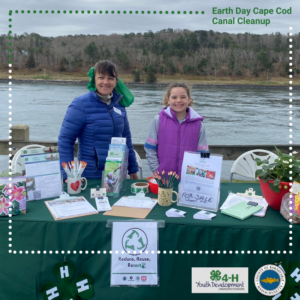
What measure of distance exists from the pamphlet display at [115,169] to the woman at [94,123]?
0.26m

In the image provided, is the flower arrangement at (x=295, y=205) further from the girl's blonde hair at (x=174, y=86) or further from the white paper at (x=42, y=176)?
the white paper at (x=42, y=176)

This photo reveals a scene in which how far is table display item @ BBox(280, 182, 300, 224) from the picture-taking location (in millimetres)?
1400

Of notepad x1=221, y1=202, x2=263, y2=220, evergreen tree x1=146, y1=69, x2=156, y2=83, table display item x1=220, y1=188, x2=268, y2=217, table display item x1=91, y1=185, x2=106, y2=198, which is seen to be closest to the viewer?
notepad x1=221, y1=202, x2=263, y2=220

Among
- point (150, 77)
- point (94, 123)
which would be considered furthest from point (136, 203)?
point (150, 77)

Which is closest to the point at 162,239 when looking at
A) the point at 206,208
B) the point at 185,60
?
the point at 206,208

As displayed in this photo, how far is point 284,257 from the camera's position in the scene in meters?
1.46

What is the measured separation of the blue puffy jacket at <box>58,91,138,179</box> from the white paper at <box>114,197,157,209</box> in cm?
42

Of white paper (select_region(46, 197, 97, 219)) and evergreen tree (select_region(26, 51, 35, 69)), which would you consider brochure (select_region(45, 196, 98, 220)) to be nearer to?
white paper (select_region(46, 197, 97, 219))

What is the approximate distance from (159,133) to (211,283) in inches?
39.5

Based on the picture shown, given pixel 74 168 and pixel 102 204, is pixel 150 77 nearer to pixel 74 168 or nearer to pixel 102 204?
pixel 74 168

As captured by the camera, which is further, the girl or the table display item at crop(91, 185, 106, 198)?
the girl

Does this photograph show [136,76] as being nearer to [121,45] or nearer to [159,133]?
[121,45]

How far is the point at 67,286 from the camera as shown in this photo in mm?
→ 1479

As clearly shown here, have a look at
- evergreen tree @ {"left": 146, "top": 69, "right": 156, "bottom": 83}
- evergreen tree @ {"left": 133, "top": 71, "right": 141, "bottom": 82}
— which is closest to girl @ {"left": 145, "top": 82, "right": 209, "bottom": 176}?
evergreen tree @ {"left": 146, "top": 69, "right": 156, "bottom": 83}
